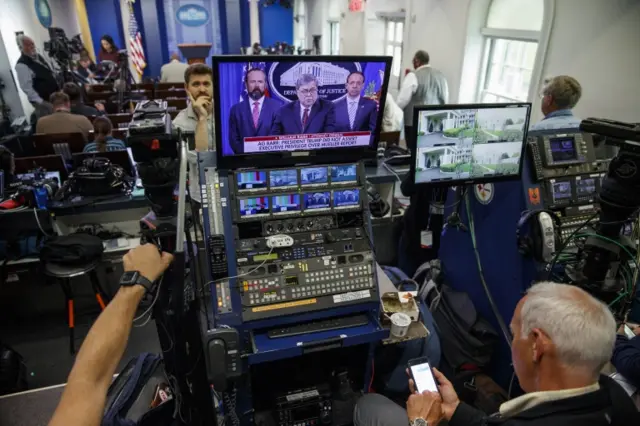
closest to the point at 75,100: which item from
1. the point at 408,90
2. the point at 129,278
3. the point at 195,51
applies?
the point at 408,90

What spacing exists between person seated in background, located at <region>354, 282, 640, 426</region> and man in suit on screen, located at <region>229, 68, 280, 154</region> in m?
1.29

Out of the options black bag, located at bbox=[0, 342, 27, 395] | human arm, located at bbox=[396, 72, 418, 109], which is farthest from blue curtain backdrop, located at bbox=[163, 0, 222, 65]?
black bag, located at bbox=[0, 342, 27, 395]

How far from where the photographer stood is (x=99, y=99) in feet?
25.1

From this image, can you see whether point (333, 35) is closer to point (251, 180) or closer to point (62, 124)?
point (62, 124)

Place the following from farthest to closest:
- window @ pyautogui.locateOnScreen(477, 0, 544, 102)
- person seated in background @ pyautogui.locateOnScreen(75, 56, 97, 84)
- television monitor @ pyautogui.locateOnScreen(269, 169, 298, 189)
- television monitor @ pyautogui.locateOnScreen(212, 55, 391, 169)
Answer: person seated in background @ pyautogui.locateOnScreen(75, 56, 97, 84), window @ pyautogui.locateOnScreen(477, 0, 544, 102), television monitor @ pyautogui.locateOnScreen(269, 169, 298, 189), television monitor @ pyautogui.locateOnScreen(212, 55, 391, 169)

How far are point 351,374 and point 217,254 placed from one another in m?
1.06

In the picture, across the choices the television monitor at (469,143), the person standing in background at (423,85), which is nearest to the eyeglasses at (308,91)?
the television monitor at (469,143)

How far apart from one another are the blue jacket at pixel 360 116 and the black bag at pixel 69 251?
204cm

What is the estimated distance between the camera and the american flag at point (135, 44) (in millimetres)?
13305

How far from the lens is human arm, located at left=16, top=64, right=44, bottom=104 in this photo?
5.98 m

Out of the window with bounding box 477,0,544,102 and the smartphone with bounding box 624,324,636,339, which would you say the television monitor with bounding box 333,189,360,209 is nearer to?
the smartphone with bounding box 624,324,636,339

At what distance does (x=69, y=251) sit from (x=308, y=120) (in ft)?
6.71

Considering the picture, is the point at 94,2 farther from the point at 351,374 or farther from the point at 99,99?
the point at 351,374

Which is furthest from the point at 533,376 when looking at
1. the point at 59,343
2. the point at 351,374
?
the point at 59,343
